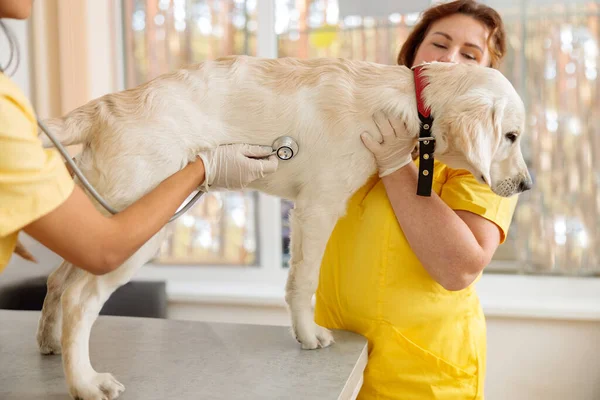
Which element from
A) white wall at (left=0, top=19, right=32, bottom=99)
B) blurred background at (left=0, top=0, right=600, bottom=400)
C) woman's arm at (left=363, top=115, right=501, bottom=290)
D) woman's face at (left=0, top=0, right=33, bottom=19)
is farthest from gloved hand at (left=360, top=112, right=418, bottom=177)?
white wall at (left=0, top=19, right=32, bottom=99)

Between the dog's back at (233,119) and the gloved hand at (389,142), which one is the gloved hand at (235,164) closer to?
the dog's back at (233,119)

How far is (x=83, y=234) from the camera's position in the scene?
873 mm

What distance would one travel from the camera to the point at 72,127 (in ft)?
3.52

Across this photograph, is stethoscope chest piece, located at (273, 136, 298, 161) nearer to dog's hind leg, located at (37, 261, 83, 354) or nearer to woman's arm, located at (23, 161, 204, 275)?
woman's arm, located at (23, 161, 204, 275)

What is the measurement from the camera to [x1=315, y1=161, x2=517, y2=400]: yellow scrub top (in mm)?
1347

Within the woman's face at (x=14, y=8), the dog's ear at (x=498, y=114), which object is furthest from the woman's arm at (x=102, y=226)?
the dog's ear at (x=498, y=114)

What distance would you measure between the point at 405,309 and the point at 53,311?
810 millimetres

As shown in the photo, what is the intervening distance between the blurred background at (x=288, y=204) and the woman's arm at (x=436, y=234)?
3.88ft

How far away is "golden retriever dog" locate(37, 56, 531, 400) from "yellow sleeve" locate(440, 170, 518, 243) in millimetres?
117

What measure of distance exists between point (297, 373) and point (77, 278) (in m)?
0.48

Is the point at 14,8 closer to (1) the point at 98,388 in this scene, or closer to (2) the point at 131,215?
(2) the point at 131,215

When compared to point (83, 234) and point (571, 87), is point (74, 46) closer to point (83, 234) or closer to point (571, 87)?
point (83, 234)

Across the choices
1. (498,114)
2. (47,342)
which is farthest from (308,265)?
(47,342)

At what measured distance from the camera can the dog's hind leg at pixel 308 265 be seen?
1236mm
